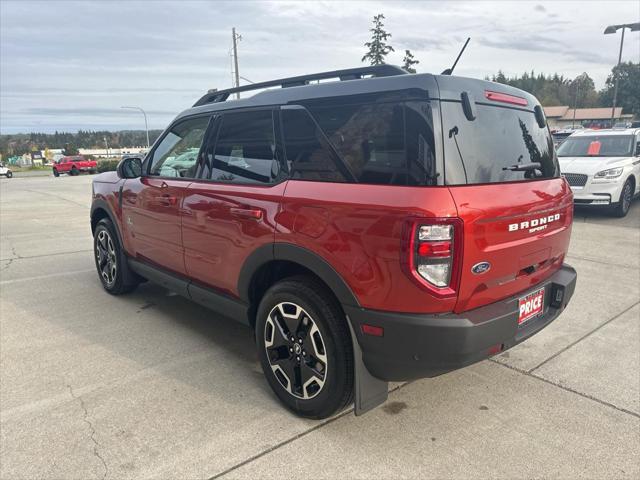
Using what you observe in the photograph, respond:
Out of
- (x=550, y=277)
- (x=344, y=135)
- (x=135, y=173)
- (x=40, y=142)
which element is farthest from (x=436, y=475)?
(x=40, y=142)

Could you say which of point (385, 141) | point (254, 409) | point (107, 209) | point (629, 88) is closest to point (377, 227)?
point (385, 141)

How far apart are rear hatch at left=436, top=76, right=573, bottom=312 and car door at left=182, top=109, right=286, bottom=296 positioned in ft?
3.35

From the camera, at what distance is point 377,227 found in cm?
221

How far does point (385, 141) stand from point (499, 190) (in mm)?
632

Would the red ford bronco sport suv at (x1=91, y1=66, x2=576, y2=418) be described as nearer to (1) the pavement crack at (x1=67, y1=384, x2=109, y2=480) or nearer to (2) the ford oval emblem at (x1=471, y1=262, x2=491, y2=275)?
(2) the ford oval emblem at (x1=471, y1=262, x2=491, y2=275)

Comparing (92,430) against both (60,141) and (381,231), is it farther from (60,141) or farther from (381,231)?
(60,141)

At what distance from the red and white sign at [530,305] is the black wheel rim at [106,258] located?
12.5 feet

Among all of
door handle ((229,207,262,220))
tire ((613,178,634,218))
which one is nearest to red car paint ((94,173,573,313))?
door handle ((229,207,262,220))

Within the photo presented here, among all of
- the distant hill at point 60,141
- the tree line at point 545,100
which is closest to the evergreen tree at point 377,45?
the tree line at point 545,100

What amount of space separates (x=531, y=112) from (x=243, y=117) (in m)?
1.83

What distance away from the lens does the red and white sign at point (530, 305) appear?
2568 millimetres

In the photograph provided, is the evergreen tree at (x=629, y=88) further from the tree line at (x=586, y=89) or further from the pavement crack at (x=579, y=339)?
the pavement crack at (x=579, y=339)

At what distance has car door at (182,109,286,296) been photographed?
286cm

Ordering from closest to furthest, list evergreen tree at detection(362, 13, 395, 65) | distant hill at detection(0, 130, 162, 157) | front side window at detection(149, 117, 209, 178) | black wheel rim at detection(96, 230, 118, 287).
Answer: front side window at detection(149, 117, 209, 178) → black wheel rim at detection(96, 230, 118, 287) → evergreen tree at detection(362, 13, 395, 65) → distant hill at detection(0, 130, 162, 157)
